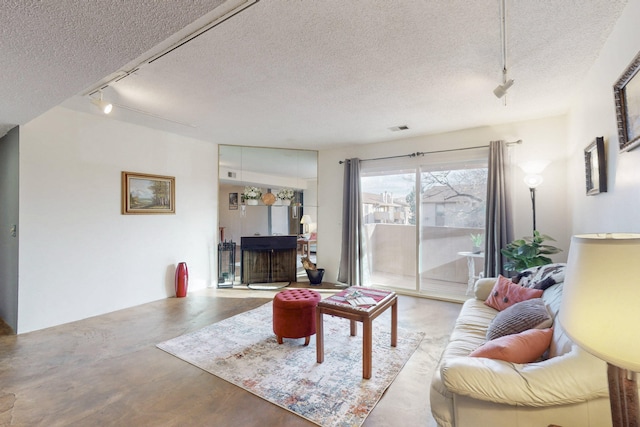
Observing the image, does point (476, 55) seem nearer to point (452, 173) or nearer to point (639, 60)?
point (639, 60)

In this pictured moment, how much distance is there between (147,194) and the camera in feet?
13.7

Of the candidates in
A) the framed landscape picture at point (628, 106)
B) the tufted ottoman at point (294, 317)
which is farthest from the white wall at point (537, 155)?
the tufted ottoman at point (294, 317)

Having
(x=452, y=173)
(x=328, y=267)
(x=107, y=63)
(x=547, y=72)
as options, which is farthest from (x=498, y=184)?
(x=107, y=63)

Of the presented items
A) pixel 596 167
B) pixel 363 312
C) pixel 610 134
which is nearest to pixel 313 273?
pixel 363 312

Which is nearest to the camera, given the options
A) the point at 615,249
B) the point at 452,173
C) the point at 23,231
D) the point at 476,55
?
the point at 615,249

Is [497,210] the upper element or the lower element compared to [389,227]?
upper

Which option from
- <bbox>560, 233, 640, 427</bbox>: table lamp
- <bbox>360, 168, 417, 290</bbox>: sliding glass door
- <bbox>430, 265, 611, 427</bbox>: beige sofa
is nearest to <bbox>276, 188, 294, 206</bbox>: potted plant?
<bbox>360, 168, 417, 290</bbox>: sliding glass door

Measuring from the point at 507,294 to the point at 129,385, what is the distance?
10.5ft

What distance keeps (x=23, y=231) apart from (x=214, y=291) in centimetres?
251

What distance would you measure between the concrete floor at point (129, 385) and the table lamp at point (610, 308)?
4.16 ft

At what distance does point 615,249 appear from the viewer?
756 millimetres

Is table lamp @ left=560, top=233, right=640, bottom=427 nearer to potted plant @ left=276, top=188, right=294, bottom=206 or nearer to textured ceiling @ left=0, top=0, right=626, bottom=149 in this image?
textured ceiling @ left=0, top=0, right=626, bottom=149

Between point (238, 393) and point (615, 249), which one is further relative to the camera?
point (238, 393)

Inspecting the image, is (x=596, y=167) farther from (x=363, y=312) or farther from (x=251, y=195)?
(x=251, y=195)
